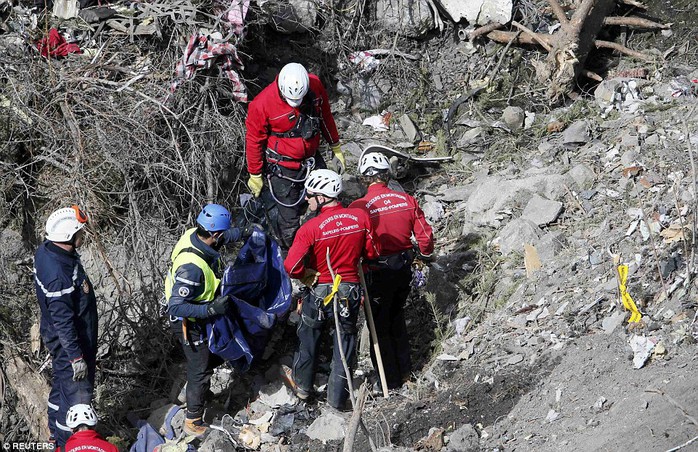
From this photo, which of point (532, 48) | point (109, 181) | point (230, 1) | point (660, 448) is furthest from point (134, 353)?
point (532, 48)

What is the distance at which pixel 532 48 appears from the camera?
10008 millimetres

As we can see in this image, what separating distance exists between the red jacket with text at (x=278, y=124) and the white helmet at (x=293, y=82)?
12cm

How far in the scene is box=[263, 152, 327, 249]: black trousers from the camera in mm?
7504

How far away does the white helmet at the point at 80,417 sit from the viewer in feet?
19.1

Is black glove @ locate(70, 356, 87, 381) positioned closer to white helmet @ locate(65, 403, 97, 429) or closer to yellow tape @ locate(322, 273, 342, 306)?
white helmet @ locate(65, 403, 97, 429)

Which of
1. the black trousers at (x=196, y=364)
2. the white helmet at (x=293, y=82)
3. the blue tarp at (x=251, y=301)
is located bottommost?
the black trousers at (x=196, y=364)

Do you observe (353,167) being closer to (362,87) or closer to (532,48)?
(362,87)

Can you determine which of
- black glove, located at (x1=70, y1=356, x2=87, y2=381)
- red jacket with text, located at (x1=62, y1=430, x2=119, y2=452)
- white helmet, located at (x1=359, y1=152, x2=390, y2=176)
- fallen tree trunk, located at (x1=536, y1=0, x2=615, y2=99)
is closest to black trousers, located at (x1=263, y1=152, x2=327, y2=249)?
white helmet, located at (x1=359, y1=152, x2=390, y2=176)

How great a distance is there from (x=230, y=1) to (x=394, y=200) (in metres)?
3.48

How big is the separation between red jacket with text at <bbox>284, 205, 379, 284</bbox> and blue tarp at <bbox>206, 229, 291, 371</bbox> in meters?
0.51

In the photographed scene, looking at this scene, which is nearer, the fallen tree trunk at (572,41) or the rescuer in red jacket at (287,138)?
the rescuer in red jacket at (287,138)

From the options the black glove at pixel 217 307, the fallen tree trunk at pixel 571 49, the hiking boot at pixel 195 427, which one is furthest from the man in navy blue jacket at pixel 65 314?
the fallen tree trunk at pixel 571 49

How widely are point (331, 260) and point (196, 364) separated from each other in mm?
1434

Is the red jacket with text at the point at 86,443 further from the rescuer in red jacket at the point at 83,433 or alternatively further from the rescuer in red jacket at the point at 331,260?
the rescuer in red jacket at the point at 331,260
